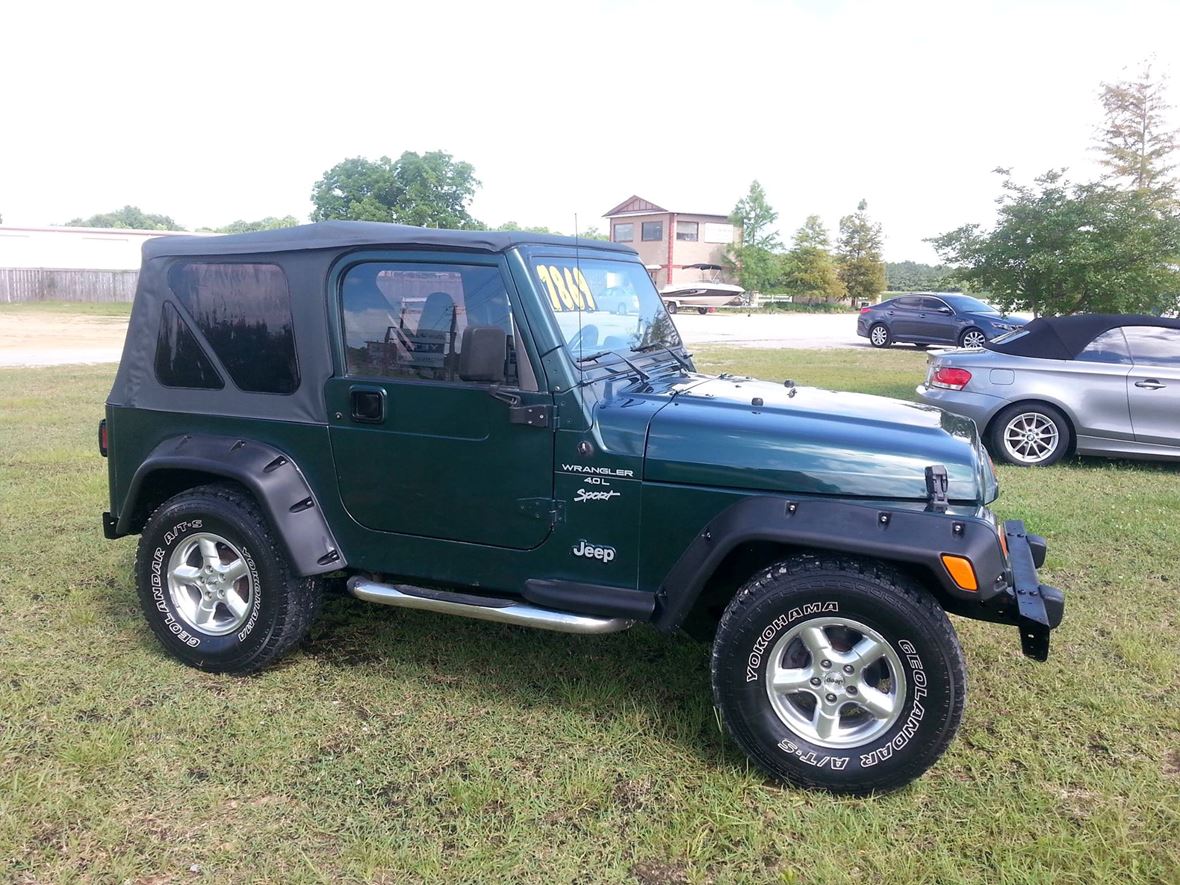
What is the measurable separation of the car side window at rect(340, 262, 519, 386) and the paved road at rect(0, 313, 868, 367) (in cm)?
1556

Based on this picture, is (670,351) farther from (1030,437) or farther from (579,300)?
(1030,437)

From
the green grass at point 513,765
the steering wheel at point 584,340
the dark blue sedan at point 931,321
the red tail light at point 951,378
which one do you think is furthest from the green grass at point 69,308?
the steering wheel at point 584,340

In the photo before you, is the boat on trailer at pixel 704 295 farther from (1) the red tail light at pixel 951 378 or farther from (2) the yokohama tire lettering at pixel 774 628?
(2) the yokohama tire lettering at pixel 774 628

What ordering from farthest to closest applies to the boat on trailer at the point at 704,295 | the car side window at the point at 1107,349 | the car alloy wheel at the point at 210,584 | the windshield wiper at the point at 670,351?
the boat on trailer at the point at 704,295 → the car side window at the point at 1107,349 → the windshield wiper at the point at 670,351 → the car alloy wheel at the point at 210,584

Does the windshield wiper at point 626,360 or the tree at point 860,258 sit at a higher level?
the tree at point 860,258

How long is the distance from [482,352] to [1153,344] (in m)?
7.16

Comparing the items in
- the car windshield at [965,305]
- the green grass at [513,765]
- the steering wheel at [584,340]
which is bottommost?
the green grass at [513,765]

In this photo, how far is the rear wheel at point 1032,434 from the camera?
8188 millimetres

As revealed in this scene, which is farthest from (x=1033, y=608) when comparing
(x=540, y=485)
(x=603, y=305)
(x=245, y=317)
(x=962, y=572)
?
(x=245, y=317)

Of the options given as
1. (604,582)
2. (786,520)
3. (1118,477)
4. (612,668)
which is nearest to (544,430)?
(604,582)

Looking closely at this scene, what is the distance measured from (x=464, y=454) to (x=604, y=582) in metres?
0.77

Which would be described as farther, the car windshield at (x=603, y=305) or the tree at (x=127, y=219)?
the tree at (x=127, y=219)

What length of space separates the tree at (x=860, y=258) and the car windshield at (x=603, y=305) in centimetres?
5100

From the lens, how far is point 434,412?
3.71 meters
